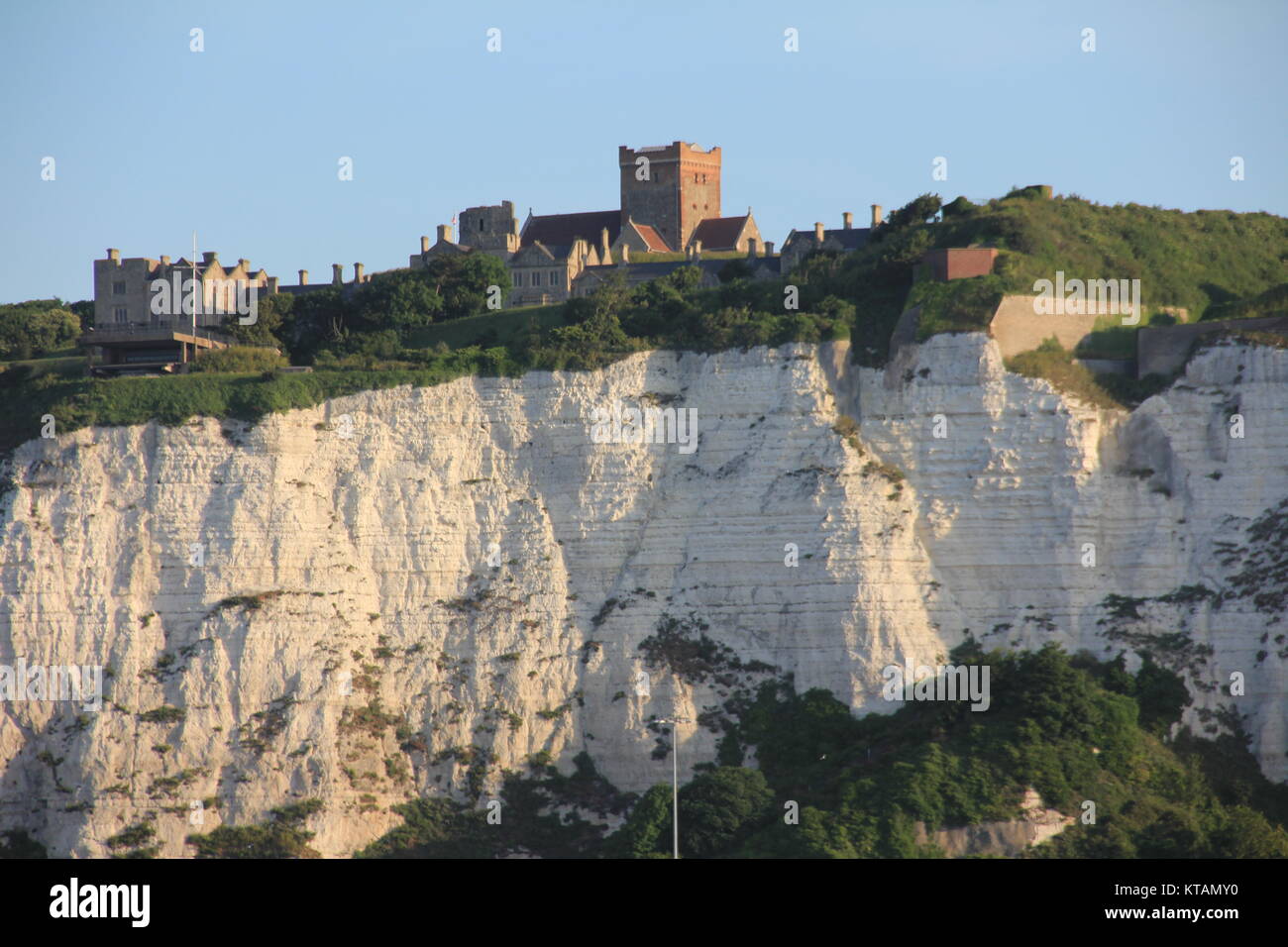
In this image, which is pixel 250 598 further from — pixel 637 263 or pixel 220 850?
pixel 637 263

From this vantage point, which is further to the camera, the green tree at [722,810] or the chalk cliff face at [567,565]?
the chalk cliff face at [567,565]

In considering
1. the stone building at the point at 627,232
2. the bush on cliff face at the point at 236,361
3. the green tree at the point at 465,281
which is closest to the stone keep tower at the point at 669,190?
the stone building at the point at 627,232

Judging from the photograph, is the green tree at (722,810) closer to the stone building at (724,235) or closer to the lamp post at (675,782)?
the lamp post at (675,782)

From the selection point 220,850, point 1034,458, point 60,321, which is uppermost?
point 60,321

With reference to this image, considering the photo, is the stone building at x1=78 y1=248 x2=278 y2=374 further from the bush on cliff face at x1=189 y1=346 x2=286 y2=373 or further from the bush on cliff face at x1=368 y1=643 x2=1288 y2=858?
the bush on cliff face at x1=368 y1=643 x2=1288 y2=858

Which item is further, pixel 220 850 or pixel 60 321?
pixel 60 321

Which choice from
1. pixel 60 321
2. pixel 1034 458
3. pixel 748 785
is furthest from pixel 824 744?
pixel 60 321

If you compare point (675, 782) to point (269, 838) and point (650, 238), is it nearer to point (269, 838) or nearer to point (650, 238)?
point (269, 838)
